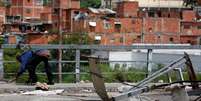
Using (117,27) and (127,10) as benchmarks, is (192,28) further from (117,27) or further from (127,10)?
(117,27)

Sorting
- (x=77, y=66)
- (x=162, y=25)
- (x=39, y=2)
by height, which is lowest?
(x=39, y=2)

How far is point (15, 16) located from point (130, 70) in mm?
110413

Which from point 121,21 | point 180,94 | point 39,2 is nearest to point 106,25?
point 121,21

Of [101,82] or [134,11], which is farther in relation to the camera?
[134,11]

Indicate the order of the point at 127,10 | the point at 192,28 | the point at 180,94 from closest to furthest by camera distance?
the point at 180,94
the point at 192,28
the point at 127,10

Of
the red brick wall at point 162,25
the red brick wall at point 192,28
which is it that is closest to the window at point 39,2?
the red brick wall at point 162,25

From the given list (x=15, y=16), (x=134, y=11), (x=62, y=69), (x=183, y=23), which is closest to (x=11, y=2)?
(x=15, y=16)

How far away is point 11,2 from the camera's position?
12812cm

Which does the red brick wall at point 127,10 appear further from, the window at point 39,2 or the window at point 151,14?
the window at point 39,2

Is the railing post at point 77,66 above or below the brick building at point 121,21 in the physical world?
above

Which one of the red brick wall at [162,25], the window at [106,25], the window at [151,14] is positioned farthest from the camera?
the window at [151,14]

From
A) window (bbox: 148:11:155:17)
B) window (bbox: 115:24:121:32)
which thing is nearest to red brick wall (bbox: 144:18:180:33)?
window (bbox: 115:24:121:32)

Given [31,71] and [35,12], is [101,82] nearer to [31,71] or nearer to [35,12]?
[31,71]

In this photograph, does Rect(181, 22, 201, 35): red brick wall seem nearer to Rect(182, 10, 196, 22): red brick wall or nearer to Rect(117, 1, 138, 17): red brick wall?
Rect(182, 10, 196, 22): red brick wall
